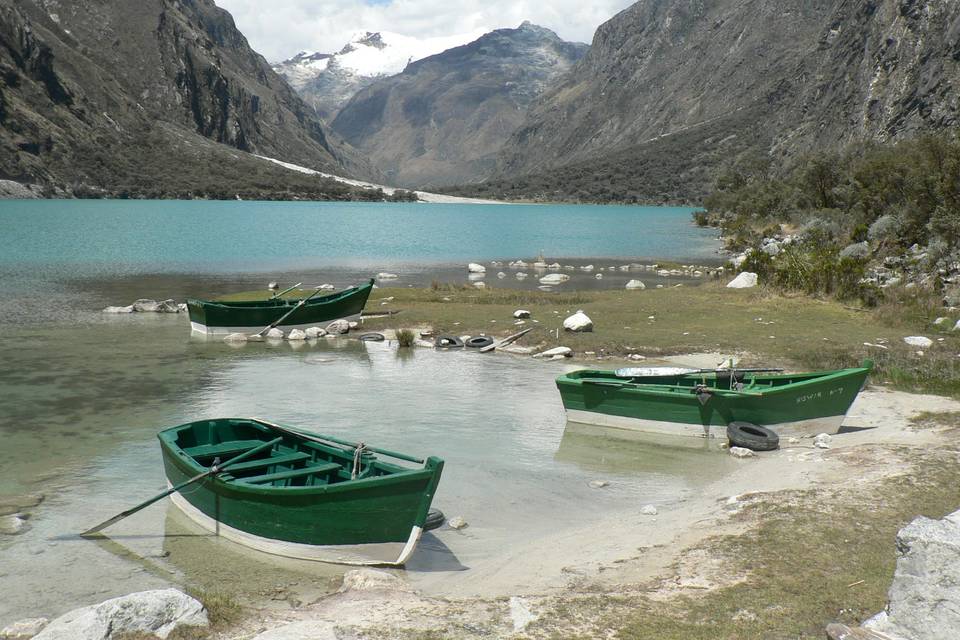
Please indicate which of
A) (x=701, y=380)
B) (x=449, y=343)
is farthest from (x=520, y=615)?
(x=449, y=343)

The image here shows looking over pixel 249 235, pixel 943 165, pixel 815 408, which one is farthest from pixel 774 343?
pixel 249 235

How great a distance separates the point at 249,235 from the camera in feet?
303

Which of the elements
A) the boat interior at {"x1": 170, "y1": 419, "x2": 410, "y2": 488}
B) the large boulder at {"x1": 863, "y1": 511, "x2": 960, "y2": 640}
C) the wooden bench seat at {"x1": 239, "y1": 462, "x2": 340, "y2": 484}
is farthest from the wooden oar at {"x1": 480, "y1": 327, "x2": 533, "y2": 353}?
the large boulder at {"x1": 863, "y1": 511, "x2": 960, "y2": 640}

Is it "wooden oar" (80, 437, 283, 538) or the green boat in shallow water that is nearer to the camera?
"wooden oar" (80, 437, 283, 538)

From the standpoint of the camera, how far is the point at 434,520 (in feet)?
42.7

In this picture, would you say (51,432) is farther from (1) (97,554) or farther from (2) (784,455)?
(2) (784,455)

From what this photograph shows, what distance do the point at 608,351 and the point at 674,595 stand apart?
17.2 meters

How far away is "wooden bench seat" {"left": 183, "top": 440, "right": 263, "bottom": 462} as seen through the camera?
14.0 meters

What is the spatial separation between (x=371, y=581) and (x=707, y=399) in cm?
922

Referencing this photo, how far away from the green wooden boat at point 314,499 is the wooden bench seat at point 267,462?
0.05 feet

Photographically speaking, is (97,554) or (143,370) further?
(143,370)

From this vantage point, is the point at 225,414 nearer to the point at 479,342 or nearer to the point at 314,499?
the point at 314,499

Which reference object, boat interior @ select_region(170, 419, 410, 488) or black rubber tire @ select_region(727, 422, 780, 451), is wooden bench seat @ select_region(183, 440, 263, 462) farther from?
black rubber tire @ select_region(727, 422, 780, 451)

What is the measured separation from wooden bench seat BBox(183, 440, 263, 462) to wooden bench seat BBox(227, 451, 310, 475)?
2.38 ft
